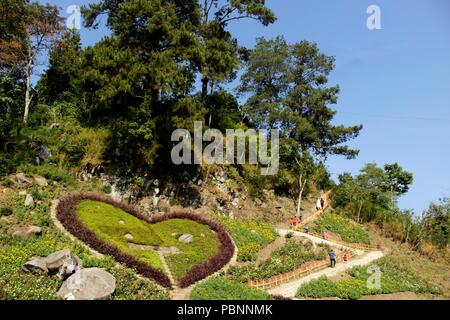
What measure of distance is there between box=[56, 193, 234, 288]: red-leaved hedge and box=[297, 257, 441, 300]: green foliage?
14.1 ft

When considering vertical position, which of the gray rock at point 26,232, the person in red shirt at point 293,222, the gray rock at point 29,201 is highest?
the gray rock at point 29,201

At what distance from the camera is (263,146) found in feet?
112

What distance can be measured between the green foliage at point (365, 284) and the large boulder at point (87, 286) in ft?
26.8

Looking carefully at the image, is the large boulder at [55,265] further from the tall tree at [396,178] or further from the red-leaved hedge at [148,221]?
the tall tree at [396,178]

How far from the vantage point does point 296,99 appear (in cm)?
3806

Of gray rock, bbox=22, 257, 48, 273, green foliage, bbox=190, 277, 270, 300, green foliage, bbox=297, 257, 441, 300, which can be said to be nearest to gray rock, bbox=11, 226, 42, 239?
gray rock, bbox=22, 257, 48, 273

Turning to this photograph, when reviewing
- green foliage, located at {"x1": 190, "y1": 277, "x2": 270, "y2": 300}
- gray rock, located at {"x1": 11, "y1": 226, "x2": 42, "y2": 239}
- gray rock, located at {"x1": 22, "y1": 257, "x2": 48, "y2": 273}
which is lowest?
green foliage, located at {"x1": 190, "y1": 277, "x2": 270, "y2": 300}

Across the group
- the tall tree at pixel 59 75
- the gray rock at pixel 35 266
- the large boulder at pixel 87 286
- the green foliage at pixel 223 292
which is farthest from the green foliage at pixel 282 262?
the tall tree at pixel 59 75

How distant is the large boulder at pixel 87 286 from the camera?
46.0ft

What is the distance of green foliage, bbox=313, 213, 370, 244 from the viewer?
30.8 m

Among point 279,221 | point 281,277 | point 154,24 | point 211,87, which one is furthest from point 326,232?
point 154,24

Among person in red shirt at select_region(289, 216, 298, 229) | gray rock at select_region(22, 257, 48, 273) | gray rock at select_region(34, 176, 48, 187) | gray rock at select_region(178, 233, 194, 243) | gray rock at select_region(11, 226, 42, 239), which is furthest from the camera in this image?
person in red shirt at select_region(289, 216, 298, 229)

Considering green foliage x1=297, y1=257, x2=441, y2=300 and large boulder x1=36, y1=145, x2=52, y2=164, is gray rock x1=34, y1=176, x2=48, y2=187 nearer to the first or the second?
large boulder x1=36, y1=145, x2=52, y2=164

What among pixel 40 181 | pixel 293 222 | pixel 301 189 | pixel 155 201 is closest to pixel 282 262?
pixel 293 222
